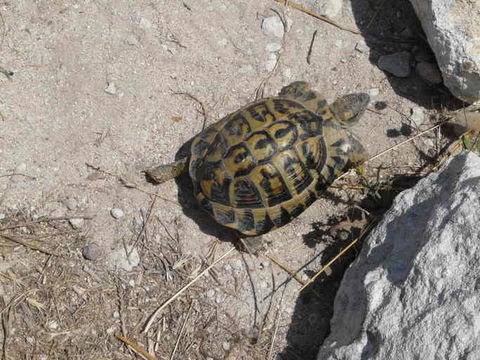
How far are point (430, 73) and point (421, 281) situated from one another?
6.13 ft

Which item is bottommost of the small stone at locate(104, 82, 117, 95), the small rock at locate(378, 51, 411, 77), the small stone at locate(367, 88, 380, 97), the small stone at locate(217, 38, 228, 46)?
the small stone at locate(104, 82, 117, 95)

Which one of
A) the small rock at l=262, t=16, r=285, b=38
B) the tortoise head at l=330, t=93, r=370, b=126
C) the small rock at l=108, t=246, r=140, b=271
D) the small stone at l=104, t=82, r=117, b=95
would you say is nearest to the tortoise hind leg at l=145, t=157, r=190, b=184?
the small rock at l=108, t=246, r=140, b=271

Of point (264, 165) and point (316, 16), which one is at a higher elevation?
point (316, 16)

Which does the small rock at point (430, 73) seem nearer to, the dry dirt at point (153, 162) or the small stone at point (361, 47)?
the dry dirt at point (153, 162)

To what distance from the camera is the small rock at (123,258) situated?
137 inches

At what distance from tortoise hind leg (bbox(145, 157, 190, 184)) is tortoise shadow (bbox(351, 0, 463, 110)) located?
60.7 inches

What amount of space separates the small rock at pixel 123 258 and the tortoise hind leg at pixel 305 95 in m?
1.38

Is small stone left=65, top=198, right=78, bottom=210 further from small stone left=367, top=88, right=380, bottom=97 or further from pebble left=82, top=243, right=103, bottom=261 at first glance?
small stone left=367, top=88, right=380, bottom=97

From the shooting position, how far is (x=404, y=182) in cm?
368

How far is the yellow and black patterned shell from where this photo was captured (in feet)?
11.0

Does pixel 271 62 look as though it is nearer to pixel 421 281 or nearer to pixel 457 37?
pixel 457 37

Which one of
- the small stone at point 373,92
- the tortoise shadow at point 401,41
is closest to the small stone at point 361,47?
the tortoise shadow at point 401,41

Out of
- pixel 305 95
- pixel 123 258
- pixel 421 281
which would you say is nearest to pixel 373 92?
pixel 305 95

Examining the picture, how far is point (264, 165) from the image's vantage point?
3.35 m
